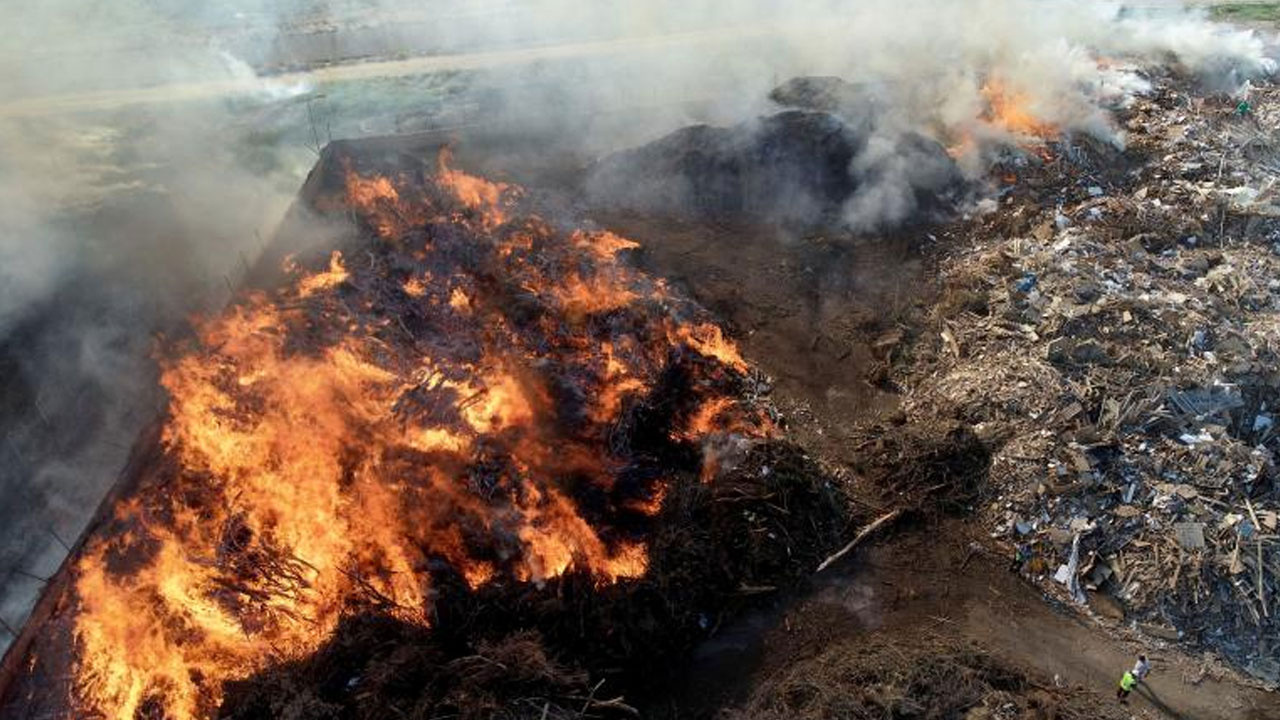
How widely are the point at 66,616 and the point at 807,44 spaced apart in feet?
104

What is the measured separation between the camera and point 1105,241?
1934cm

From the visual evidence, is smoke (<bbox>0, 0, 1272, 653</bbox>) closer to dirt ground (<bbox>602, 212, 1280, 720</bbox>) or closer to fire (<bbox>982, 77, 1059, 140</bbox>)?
fire (<bbox>982, 77, 1059, 140</bbox>)

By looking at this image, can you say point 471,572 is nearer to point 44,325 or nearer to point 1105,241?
point 44,325

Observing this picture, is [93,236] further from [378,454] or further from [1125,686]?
[1125,686]

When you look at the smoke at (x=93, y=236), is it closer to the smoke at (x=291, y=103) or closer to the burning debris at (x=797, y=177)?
the smoke at (x=291, y=103)

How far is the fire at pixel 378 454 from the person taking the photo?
38.5ft

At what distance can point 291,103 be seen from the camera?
2998 centimetres

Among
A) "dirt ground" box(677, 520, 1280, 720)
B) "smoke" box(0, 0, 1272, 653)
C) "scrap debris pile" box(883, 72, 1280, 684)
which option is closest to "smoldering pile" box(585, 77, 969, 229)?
"smoke" box(0, 0, 1272, 653)

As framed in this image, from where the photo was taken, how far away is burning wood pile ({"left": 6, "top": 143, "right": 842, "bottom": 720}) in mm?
11172

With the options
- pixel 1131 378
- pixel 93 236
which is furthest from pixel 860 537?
pixel 93 236

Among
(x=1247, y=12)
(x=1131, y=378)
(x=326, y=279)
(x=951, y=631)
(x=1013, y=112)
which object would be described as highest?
(x=1247, y=12)

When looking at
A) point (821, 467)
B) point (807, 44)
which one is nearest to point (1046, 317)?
point (821, 467)

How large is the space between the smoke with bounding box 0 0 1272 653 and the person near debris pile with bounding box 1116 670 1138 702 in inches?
527

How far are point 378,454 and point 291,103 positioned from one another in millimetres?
22718
